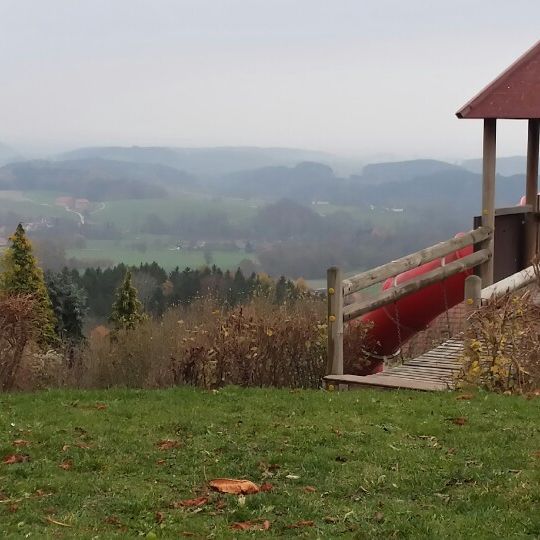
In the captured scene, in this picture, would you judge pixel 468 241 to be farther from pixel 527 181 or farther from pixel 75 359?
pixel 75 359

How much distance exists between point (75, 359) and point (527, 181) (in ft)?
35.0

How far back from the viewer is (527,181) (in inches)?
581

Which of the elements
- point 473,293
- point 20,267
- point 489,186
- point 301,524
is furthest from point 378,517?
point 20,267

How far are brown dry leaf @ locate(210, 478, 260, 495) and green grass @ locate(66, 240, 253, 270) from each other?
93.0 meters

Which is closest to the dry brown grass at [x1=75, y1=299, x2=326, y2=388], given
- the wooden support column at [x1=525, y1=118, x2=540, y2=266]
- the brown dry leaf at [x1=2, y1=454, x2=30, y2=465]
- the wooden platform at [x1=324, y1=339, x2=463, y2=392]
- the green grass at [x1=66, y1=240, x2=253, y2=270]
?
the wooden platform at [x1=324, y1=339, x2=463, y2=392]

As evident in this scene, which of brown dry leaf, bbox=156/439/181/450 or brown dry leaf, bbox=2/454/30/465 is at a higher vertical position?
brown dry leaf, bbox=2/454/30/465

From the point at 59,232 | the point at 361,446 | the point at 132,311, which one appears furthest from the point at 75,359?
the point at 59,232

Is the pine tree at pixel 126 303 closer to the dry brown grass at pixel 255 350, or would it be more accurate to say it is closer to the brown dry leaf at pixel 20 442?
the dry brown grass at pixel 255 350

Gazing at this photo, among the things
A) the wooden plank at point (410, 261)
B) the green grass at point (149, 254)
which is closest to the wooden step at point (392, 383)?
the wooden plank at point (410, 261)

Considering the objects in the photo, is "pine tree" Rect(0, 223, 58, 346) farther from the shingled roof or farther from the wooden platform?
the wooden platform

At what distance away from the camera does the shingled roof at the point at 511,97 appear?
12.5m

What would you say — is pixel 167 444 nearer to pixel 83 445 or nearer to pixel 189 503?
pixel 83 445

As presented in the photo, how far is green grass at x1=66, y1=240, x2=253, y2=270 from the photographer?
103750 mm

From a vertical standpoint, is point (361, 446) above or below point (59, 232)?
above
